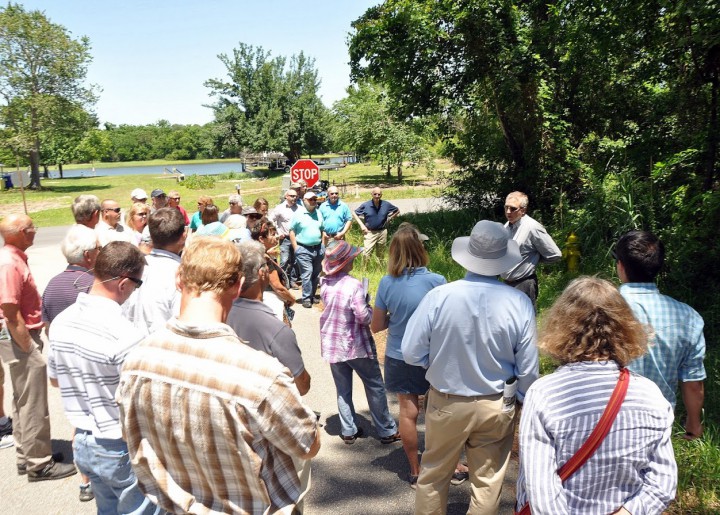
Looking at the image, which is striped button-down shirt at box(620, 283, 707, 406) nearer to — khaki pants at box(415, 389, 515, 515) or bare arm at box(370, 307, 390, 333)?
khaki pants at box(415, 389, 515, 515)

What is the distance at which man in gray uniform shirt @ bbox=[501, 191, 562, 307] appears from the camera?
5.51 m

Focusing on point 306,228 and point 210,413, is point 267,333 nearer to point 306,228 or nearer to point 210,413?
point 210,413

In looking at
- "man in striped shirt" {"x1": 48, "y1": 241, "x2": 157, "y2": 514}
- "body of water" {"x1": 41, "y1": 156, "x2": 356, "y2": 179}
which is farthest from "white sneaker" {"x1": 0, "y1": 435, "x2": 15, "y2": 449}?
"body of water" {"x1": 41, "y1": 156, "x2": 356, "y2": 179}

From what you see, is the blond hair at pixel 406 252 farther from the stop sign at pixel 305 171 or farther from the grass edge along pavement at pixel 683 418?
the stop sign at pixel 305 171

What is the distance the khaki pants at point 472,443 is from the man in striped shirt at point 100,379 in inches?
57.7

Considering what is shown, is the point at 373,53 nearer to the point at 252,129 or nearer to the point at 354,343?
the point at 354,343

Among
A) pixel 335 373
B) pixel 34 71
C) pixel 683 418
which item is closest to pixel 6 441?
pixel 335 373

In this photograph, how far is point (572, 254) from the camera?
8250 mm

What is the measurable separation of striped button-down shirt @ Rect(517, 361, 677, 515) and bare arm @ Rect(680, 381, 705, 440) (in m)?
1.08

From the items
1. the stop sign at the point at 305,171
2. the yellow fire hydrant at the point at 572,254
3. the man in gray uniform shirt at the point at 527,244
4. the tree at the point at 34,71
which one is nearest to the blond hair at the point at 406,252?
the man in gray uniform shirt at the point at 527,244

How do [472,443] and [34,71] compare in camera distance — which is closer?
[472,443]

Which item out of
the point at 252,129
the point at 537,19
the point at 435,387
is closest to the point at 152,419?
the point at 435,387

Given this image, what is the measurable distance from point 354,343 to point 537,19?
931 centimetres

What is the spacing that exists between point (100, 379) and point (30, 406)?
6.37ft
